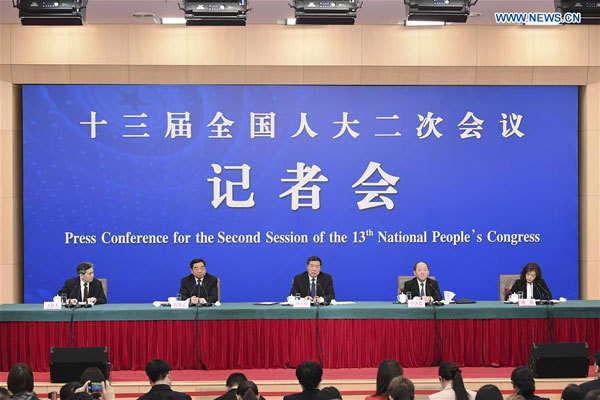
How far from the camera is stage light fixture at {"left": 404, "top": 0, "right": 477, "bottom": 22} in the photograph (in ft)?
25.0

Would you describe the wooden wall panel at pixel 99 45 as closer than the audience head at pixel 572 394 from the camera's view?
→ No

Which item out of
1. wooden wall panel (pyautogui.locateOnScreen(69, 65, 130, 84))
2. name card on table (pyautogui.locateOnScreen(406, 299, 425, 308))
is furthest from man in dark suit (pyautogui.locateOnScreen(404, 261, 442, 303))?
wooden wall panel (pyautogui.locateOnScreen(69, 65, 130, 84))

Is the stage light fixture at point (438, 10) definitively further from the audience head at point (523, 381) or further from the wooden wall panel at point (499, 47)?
the audience head at point (523, 381)

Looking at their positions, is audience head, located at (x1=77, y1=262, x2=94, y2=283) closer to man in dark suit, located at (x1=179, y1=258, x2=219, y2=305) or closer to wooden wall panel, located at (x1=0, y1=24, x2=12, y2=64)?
man in dark suit, located at (x1=179, y1=258, x2=219, y2=305)

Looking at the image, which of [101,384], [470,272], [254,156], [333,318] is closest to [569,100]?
[470,272]

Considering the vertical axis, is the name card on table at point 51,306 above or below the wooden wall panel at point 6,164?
below

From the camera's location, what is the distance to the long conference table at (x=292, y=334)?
305 inches

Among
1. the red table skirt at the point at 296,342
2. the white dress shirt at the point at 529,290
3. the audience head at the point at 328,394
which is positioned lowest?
the red table skirt at the point at 296,342

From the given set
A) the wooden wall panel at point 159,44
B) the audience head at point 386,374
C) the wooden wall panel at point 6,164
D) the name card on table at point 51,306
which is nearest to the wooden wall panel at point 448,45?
the wooden wall panel at point 159,44

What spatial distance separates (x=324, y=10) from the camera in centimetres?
777

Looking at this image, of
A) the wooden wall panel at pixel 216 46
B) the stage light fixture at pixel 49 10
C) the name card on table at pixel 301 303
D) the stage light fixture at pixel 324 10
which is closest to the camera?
the stage light fixture at pixel 49 10

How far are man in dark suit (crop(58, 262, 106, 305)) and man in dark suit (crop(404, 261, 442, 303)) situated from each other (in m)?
2.69

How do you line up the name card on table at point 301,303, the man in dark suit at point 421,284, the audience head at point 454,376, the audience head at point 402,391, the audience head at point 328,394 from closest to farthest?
1. the audience head at point 402,391
2. the audience head at point 328,394
3. the audience head at point 454,376
4. the name card on table at point 301,303
5. the man in dark suit at point 421,284

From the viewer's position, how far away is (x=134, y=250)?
1010 cm
